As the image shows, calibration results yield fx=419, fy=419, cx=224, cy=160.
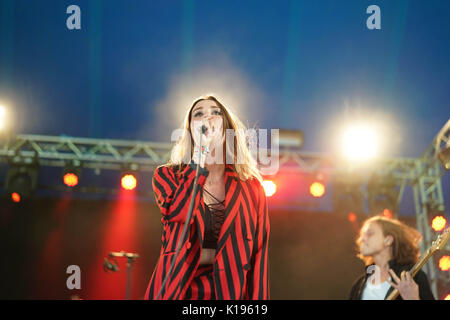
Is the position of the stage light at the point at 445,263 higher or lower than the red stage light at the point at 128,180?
lower

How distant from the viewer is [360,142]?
689 cm

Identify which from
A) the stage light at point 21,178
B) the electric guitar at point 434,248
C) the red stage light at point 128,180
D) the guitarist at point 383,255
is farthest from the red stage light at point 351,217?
the stage light at point 21,178

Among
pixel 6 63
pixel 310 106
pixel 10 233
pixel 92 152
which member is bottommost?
pixel 10 233

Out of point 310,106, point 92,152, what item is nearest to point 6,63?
point 92,152

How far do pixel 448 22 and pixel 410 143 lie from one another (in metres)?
2.48

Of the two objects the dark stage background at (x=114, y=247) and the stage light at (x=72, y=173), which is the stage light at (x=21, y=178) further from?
the dark stage background at (x=114, y=247)

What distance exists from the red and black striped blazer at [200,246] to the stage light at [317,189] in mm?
5449

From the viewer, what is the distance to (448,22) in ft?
20.3

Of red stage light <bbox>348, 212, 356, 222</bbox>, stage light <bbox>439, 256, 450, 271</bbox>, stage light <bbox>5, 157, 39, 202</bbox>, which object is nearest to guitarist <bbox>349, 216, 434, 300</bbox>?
stage light <bbox>439, 256, 450, 271</bbox>

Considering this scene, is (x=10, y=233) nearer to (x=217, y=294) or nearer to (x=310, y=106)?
(x=310, y=106)

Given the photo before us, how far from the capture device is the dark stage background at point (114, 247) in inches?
307

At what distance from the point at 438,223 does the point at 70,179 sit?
239 inches

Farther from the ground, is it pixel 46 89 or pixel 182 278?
pixel 46 89

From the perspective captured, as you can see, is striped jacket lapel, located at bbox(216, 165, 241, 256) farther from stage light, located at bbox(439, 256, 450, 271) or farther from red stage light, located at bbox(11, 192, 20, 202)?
stage light, located at bbox(439, 256, 450, 271)
